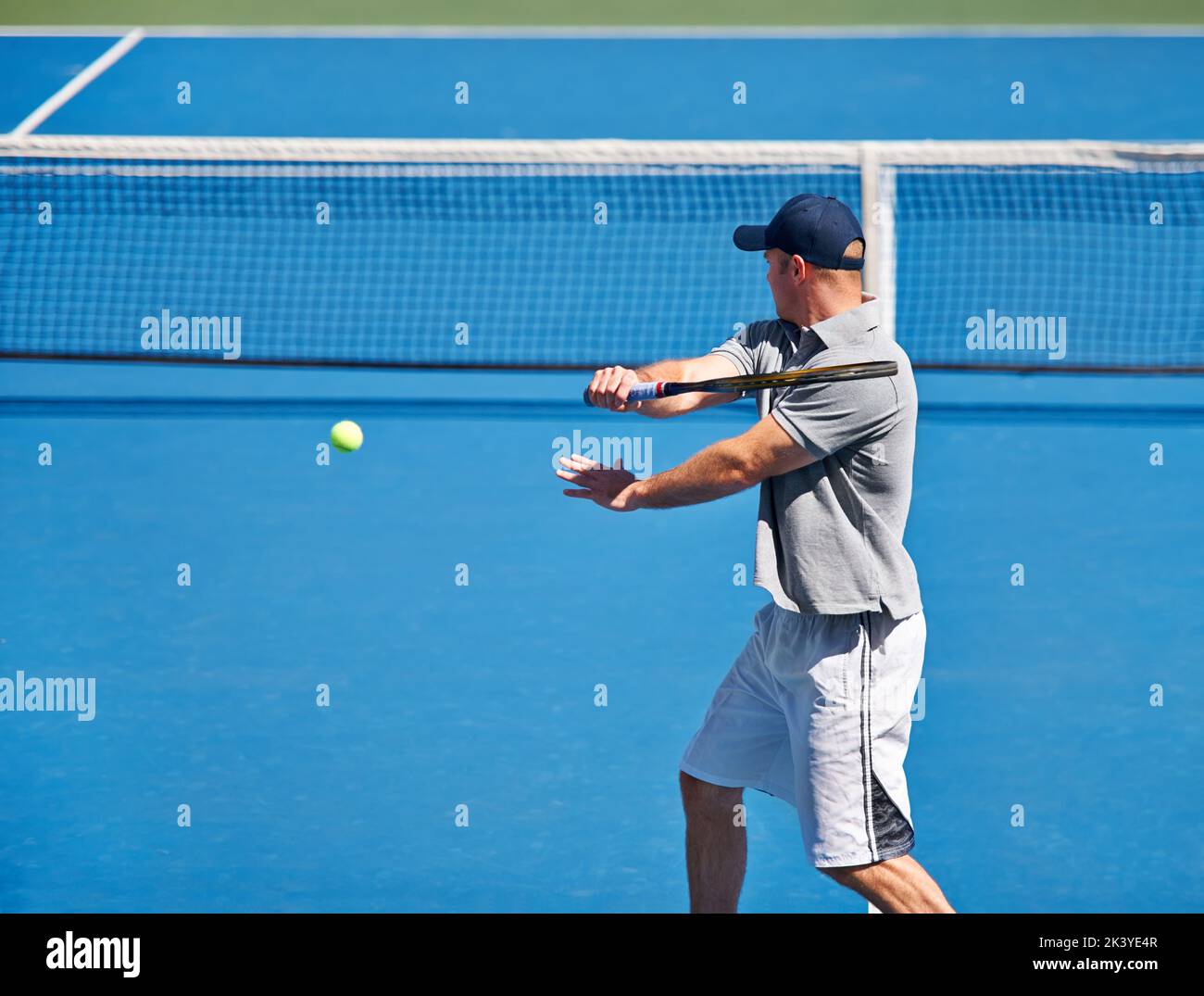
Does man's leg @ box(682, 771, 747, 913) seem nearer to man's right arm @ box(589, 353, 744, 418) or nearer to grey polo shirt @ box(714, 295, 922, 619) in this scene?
grey polo shirt @ box(714, 295, 922, 619)

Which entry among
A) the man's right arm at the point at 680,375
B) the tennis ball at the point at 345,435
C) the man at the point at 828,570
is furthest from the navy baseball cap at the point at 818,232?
the tennis ball at the point at 345,435

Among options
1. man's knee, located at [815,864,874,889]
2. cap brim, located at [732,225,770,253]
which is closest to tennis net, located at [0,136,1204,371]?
cap brim, located at [732,225,770,253]

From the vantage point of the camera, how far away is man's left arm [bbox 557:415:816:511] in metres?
3.69

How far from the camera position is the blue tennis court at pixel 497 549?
5074mm

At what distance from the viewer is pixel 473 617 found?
6820mm

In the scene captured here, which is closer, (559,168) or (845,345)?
(845,345)

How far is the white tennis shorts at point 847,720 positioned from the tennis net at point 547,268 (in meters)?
4.44

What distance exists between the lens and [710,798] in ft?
13.2

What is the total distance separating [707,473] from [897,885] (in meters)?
1.13

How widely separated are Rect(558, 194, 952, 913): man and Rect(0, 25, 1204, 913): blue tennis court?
1091mm

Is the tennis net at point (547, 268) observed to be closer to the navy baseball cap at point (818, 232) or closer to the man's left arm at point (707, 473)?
the man's left arm at point (707, 473)

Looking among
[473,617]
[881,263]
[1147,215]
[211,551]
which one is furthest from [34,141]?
[1147,215]

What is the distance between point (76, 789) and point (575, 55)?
10947 millimetres
